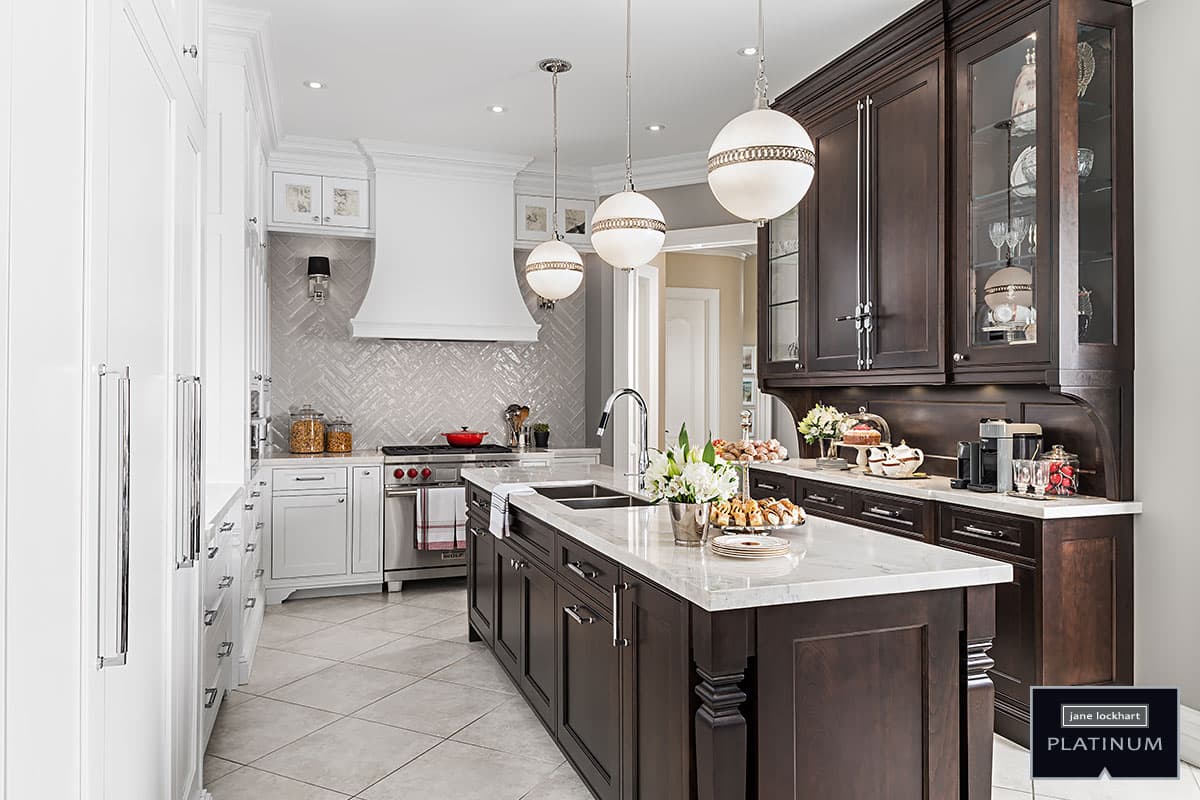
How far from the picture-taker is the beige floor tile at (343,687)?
360cm

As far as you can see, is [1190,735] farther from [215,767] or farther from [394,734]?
[215,767]

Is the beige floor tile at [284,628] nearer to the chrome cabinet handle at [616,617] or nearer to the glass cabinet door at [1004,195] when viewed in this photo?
the chrome cabinet handle at [616,617]

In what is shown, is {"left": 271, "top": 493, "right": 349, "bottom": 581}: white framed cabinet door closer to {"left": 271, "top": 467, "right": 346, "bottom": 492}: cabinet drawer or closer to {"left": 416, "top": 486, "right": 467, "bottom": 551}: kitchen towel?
{"left": 271, "top": 467, "right": 346, "bottom": 492}: cabinet drawer

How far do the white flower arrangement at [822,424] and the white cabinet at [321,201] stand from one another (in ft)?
10.7

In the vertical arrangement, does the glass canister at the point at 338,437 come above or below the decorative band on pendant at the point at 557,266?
below

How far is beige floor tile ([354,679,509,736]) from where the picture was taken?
3.35 m

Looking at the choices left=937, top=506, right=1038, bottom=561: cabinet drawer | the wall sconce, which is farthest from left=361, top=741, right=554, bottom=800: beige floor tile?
the wall sconce

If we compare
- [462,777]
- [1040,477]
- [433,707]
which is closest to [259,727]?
[433,707]

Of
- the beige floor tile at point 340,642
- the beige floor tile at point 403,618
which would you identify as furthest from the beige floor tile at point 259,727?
the beige floor tile at point 403,618

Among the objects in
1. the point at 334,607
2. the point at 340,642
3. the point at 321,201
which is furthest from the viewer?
the point at 321,201

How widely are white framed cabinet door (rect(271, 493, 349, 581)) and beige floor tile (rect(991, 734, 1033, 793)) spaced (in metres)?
3.89

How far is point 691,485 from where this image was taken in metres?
2.25

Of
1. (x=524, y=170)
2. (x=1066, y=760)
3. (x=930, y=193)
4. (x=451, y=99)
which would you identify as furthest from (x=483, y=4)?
(x=1066, y=760)

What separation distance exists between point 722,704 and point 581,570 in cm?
82
